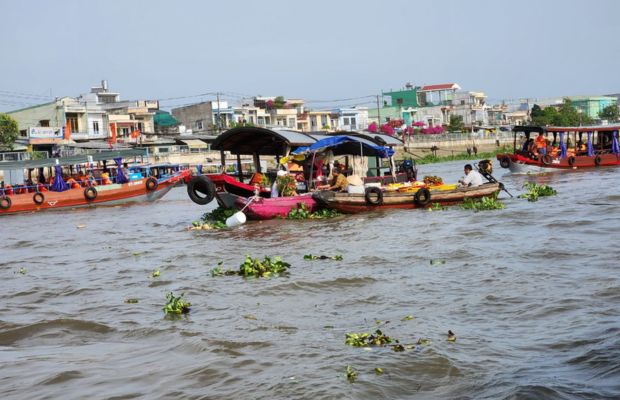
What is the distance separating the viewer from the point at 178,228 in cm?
1711

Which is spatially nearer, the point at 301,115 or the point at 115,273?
the point at 115,273

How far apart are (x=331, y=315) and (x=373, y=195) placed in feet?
28.4

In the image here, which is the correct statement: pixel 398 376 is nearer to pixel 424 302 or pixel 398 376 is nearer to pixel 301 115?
pixel 424 302

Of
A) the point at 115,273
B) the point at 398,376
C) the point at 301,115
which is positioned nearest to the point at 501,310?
the point at 398,376

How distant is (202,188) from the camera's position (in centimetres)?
1691

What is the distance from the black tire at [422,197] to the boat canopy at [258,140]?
9.76 ft

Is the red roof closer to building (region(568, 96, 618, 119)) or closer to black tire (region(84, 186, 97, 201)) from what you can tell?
building (region(568, 96, 618, 119))

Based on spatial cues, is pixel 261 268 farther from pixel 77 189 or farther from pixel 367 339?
pixel 77 189

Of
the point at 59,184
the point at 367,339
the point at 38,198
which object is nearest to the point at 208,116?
the point at 59,184

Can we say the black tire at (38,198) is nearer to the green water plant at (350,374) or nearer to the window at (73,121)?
the green water plant at (350,374)

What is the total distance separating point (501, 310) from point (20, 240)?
1300cm

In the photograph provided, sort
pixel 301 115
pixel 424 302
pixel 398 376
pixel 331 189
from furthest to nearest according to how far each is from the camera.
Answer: pixel 301 115 < pixel 331 189 < pixel 424 302 < pixel 398 376

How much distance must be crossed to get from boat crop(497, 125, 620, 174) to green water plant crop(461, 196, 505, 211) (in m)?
11.3

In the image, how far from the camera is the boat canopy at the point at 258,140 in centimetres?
1697
